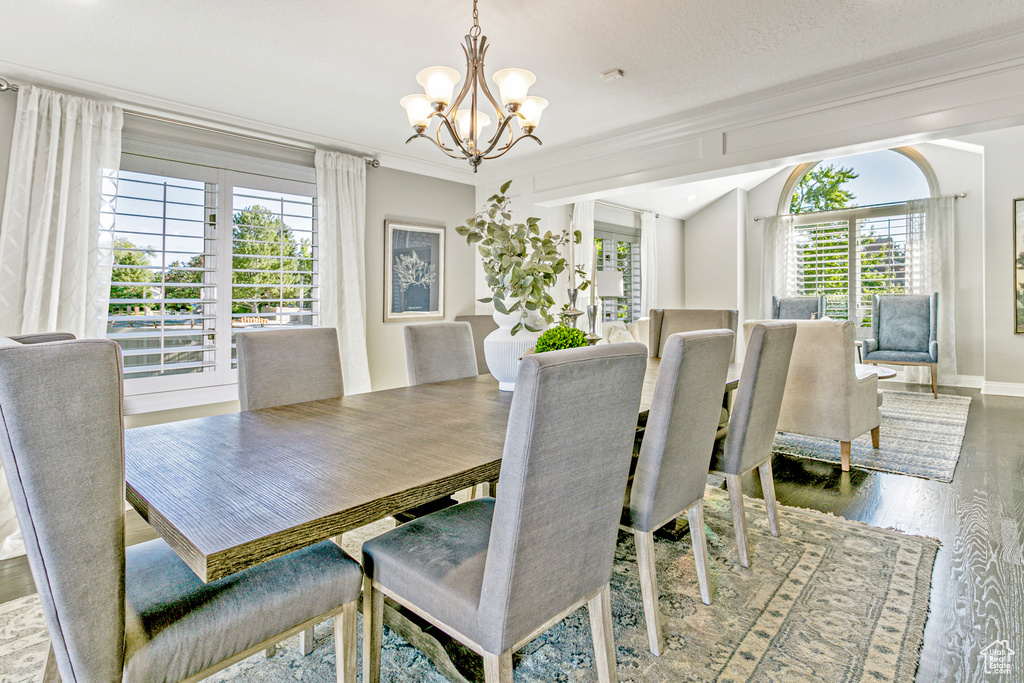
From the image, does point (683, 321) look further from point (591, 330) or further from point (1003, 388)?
point (1003, 388)

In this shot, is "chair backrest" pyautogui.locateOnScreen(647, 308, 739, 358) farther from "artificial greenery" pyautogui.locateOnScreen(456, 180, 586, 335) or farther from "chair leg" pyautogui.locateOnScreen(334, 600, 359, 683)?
"chair leg" pyautogui.locateOnScreen(334, 600, 359, 683)

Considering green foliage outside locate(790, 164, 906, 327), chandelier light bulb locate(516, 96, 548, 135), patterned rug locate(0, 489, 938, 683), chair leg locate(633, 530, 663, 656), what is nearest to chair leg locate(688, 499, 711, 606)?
patterned rug locate(0, 489, 938, 683)

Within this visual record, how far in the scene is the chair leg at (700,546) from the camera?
5.77 feet

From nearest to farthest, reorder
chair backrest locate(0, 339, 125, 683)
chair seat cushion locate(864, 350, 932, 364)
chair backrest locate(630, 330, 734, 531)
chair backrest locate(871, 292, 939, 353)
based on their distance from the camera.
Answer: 1. chair backrest locate(0, 339, 125, 683)
2. chair backrest locate(630, 330, 734, 531)
3. chair seat cushion locate(864, 350, 932, 364)
4. chair backrest locate(871, 292, 939, 353)

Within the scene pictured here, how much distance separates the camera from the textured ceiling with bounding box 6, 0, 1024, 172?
87.4 inches

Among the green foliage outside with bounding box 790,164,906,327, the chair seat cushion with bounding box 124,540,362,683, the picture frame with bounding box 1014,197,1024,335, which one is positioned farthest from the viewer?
the green foliage outside with bounding box 790,164,906,327

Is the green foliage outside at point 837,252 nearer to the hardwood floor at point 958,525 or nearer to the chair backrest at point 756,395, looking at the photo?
the hardwood floor at point 958,525

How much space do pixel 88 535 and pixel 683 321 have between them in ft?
11.2

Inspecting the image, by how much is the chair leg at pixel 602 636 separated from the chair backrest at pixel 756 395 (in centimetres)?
99

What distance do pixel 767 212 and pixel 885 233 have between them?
1483mm

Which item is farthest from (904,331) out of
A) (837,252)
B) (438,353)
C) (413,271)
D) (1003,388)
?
(438,353)

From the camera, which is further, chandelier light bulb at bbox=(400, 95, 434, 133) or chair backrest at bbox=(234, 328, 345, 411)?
chandelier light bulb at bbox=(400, 95, 434, 133)

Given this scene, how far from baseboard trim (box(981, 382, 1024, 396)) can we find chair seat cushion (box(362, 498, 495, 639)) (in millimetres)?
6658

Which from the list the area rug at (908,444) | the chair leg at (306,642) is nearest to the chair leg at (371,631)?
A: the chair leg at (306,642)
